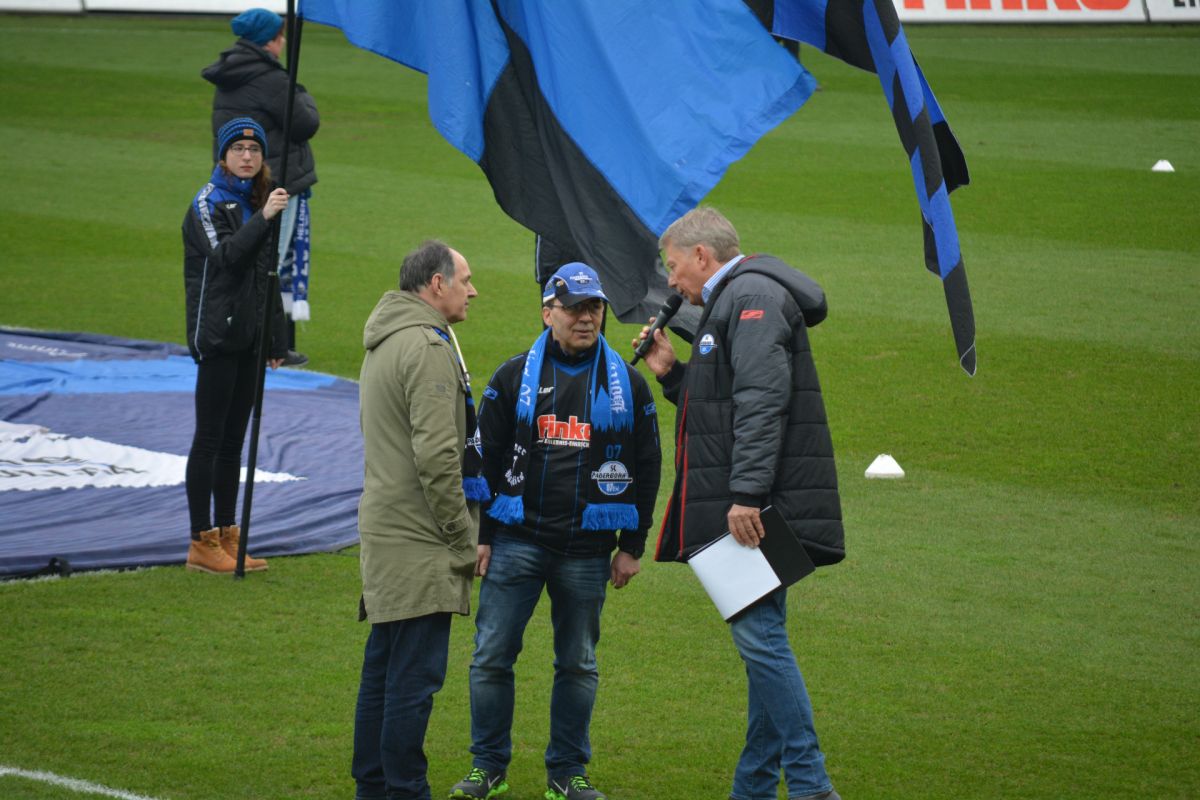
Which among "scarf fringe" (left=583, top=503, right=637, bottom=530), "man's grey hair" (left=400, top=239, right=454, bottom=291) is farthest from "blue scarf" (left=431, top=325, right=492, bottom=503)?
"scarf fringe" (left=583, top=503, right=637, bottom=530)

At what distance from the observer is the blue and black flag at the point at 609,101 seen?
5.86 meters

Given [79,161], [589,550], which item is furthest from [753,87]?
[79,161]

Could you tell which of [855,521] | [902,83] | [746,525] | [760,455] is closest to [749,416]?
[760,455]

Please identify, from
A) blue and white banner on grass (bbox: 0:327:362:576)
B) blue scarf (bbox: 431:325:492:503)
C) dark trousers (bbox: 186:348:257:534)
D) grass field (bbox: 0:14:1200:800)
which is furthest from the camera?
blue and white banner on grass (bbox: 0:327:362:576)

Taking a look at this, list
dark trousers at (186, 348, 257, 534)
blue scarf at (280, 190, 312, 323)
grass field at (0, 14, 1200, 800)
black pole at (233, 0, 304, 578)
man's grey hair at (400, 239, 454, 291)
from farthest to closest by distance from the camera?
blue scarf at (280, 190, 312, 323) < dark trousers at (186, 348, 257, 534) < black pole at (233, 0, 304, 578) < grass field at (0, 14, 1200, 800) < man's grey hair at (400, 239, 454, 291)

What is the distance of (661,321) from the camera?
5.95 meters

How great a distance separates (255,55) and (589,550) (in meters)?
7.52

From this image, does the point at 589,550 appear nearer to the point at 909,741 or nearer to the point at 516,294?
the point at 909,741

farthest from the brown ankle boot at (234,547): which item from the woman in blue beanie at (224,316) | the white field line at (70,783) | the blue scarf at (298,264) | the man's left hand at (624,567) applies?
the blue scarf at (298,264)

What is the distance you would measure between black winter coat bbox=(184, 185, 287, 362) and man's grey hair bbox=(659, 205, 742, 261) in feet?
9.27

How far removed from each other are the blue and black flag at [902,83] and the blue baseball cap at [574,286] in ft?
3.84

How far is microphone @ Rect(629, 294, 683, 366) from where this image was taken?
591 centimetres

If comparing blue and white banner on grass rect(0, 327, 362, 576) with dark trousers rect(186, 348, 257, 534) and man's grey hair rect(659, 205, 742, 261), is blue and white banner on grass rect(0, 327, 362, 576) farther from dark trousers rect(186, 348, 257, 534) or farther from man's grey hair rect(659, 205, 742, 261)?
man's grey hair rect(659, 205, 742, 261)

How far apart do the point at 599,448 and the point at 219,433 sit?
3023 mm
